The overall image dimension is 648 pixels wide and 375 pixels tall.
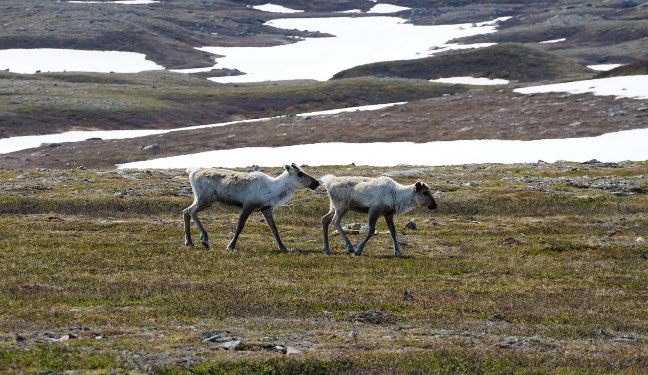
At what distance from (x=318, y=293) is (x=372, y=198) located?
8773 mm

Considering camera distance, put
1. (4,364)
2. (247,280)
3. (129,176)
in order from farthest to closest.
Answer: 1. (129,176)
2. (247,280)
3. (4,364)

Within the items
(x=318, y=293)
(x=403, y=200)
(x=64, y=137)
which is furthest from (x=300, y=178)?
(x=64, y=137)

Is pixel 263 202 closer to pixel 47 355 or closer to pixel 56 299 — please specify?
pixel 56 299

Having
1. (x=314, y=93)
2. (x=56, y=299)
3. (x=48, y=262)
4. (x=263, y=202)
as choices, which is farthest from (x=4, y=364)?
(x=314, y=93)

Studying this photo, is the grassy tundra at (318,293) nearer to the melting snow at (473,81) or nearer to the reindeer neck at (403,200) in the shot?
the reindeer neck at (403,200)

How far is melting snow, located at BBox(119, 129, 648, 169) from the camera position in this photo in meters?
69.1

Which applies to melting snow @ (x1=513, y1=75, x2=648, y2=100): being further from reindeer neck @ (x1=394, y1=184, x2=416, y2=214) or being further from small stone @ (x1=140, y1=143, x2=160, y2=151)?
reindeer neck @ (x1=394, y1=184, x2=416, y2=214)

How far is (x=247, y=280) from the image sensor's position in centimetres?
2252

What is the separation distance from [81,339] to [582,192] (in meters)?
34.4

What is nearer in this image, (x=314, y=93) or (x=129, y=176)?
(x=129, y=176)

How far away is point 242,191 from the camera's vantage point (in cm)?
2905

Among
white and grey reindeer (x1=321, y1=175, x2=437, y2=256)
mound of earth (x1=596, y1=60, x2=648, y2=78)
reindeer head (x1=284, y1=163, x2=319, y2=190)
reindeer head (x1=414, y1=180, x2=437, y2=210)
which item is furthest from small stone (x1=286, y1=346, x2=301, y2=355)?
mound of earth (x1=596, y1=60, x2=648, y2=78)

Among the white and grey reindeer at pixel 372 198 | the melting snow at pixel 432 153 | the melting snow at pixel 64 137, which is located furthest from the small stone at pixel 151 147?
the white and grey reindeer at pixel 372 198

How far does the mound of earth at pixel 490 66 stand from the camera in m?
160
